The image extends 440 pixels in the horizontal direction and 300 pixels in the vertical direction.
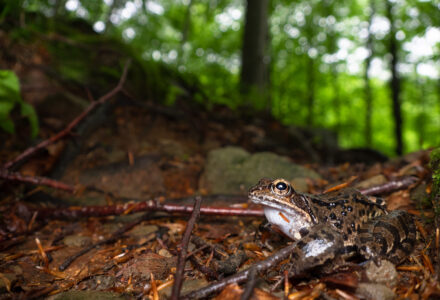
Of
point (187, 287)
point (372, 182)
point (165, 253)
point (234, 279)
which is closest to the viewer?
point (234, 279)

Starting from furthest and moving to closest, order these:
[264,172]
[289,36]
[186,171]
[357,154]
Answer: [289,36], [357,154], [186,171], [264,172]

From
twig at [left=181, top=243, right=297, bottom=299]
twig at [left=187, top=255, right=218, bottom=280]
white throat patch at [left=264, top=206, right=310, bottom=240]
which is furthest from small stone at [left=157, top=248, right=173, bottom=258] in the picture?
white throat patch at [left=264, top=206, right=310, bottom=240]

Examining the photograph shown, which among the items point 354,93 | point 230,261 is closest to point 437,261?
point 230,261

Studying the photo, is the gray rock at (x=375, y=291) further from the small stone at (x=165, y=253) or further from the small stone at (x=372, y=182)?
the small stone at (x=372, y=182)

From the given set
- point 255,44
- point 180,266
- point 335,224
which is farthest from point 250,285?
point 255,44

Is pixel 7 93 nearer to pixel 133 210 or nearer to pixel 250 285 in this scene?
pixel 133 210

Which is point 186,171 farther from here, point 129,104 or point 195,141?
point 129,104

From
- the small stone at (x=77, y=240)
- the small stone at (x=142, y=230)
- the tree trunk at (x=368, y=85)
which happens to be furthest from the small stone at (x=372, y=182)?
the tree trunk at (x=368, y=85)
